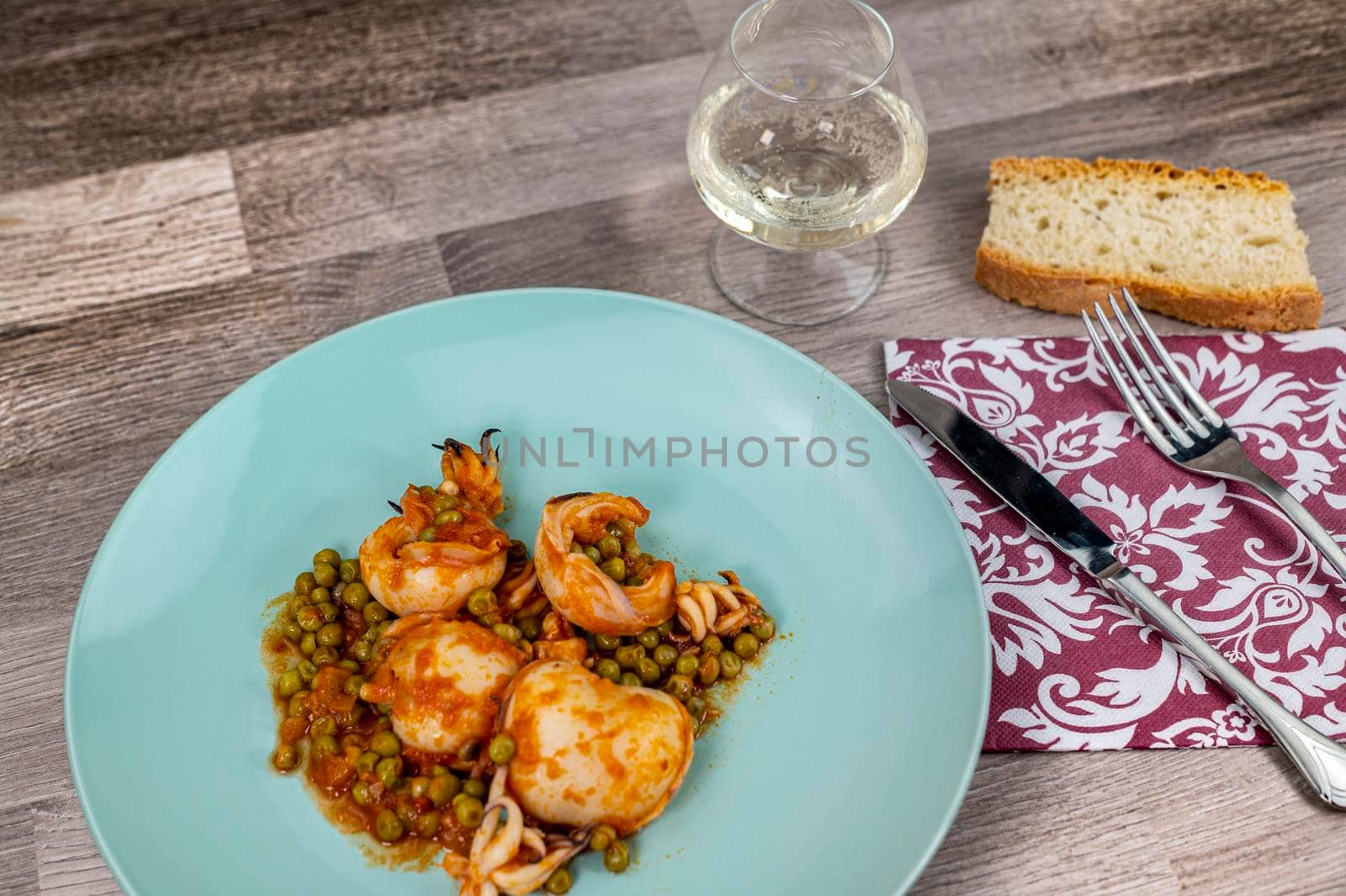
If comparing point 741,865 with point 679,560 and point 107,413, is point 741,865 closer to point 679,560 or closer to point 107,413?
point 679,560

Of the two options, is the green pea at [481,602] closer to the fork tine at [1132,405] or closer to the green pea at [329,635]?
the green pea at [329,635]

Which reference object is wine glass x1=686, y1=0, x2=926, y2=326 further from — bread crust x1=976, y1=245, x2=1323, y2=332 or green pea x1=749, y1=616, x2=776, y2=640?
green pea x1=749, y1=616, x2=776, y2=640

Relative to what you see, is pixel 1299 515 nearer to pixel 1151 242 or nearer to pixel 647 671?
pixel 1151 242

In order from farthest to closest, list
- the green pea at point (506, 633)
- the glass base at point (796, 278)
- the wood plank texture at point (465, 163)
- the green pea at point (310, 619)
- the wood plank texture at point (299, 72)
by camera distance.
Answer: the wood plank texture at point (299, 72) < the wood plank texture at point (465, 163) < the glass base at point (796, 278) < the green pea at point (310, 619) < the green pea at point (506, 633)

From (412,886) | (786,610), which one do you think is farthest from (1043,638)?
(412,886)

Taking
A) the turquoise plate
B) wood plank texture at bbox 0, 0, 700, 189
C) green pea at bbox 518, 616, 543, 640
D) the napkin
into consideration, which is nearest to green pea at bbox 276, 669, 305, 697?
the turquoise plate

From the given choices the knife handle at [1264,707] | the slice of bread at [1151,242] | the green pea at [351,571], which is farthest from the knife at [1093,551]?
the green pea at [351,571]
